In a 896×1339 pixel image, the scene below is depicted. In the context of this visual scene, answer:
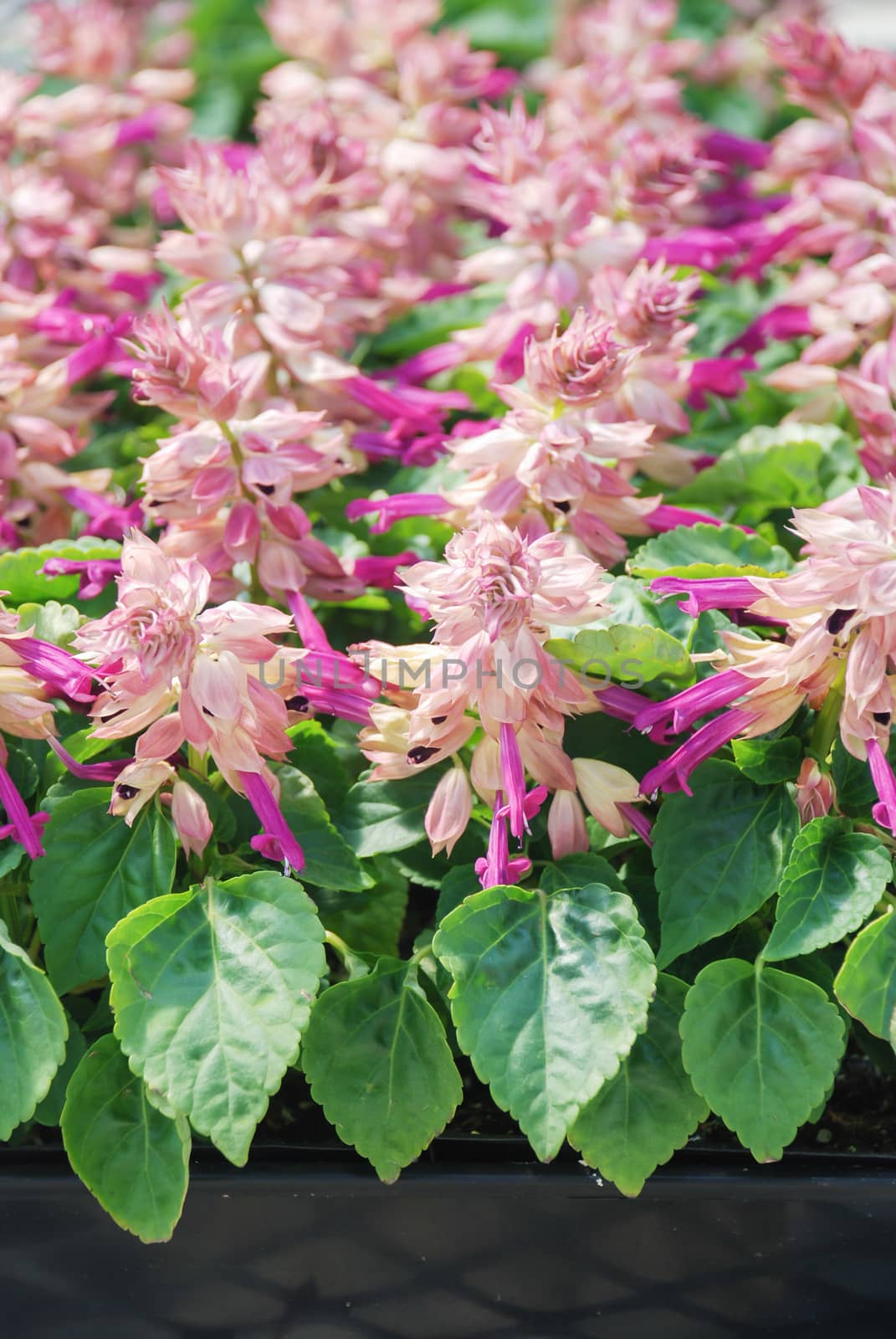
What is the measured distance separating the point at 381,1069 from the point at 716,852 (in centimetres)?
23

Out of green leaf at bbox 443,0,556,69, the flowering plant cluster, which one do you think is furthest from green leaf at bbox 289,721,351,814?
green leaf at bbox 443,0,556,69

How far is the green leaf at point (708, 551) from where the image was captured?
92 centimetres

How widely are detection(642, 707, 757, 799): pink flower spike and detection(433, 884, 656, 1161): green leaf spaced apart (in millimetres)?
74

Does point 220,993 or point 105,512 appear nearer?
point 220,993

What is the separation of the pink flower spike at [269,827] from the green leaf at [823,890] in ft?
0.89

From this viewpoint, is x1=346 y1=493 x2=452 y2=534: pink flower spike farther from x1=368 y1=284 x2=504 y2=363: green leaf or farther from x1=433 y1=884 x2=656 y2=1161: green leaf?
x1=368 y1=284 x2=504 y2=363: green leaf

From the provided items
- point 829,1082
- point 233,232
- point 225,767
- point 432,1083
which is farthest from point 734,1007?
point 233,232

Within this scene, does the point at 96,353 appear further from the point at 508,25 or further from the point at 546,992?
the point at 508,25

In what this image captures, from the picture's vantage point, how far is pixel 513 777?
74 cm

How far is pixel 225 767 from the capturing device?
0.76 metres

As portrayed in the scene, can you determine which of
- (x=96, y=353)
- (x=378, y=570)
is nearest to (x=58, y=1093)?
(x=378, y=570)

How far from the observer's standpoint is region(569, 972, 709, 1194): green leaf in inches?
29.5

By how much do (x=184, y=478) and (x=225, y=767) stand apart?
0.75ft

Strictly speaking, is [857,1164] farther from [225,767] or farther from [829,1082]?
[225,767]
